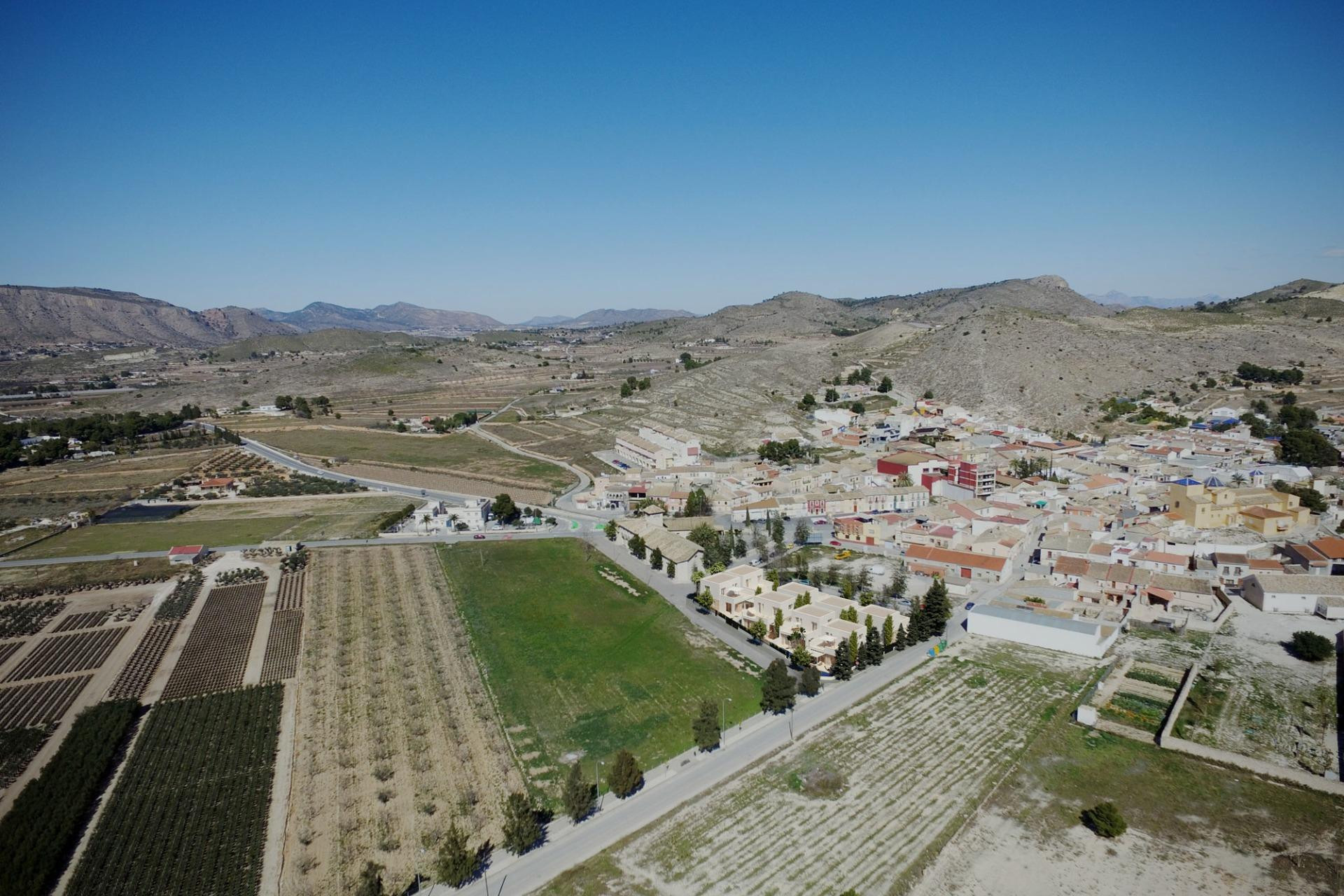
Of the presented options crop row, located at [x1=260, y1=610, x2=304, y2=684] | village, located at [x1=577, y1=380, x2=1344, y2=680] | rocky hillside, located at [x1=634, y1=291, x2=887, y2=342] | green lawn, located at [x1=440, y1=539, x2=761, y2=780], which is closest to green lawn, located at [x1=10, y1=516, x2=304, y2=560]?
crop row, located at [x1=260, y1=610, x2=304, y2=684]

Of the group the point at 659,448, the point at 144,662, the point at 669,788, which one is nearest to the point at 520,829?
the point at 669,788

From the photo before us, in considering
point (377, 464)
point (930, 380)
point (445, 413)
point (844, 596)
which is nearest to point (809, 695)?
point (844, 596)

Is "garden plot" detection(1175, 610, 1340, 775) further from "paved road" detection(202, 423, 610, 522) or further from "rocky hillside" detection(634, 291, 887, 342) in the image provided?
"rocky hillside" detection(634, 291, 887, 342)

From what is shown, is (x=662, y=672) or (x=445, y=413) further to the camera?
(x=445, y=413)

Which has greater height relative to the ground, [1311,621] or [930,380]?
[930,380]

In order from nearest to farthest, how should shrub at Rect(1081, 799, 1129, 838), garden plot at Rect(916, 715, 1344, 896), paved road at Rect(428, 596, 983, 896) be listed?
garden plot at Rect(916, 715, 1344, 896) → paved road at Rect(428, 596, 983, 896) → shrub at Rect(1081, 799, 1129, 838)

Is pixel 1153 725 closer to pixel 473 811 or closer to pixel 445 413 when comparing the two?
pixel 473 811
